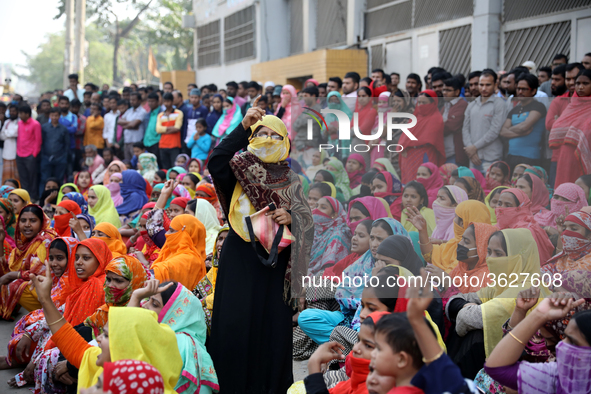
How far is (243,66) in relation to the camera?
1595 centimetres

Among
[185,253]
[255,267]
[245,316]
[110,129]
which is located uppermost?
[110,129]

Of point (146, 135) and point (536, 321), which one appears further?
point (146, 135)

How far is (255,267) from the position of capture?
8.52 feet

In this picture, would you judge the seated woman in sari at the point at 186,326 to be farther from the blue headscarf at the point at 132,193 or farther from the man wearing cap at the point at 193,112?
the man wearing cap at the point at 193,112

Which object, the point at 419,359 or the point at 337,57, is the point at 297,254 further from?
the point at 337,57

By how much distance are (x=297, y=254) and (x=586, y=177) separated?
1.31 meters

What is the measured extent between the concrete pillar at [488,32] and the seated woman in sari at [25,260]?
634 cm

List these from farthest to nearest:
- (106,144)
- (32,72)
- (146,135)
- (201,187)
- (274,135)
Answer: (32,72)
(106,144)
(146,135)
(201,187)
(274,135)

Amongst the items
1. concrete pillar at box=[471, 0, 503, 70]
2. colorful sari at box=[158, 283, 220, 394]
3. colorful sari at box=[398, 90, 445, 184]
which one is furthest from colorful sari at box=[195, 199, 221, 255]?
concrete pillar at box=[471, 0, 503, 70]

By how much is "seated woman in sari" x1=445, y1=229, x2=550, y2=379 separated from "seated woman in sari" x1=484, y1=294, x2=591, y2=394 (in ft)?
1.08

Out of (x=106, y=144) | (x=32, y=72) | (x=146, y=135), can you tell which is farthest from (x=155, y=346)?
(x=32, y=72)

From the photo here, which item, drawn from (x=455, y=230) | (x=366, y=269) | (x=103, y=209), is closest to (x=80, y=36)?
(x=103, y=209)

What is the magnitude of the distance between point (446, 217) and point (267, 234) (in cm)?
81

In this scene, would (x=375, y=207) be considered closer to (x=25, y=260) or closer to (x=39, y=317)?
(x=39, y=317)
